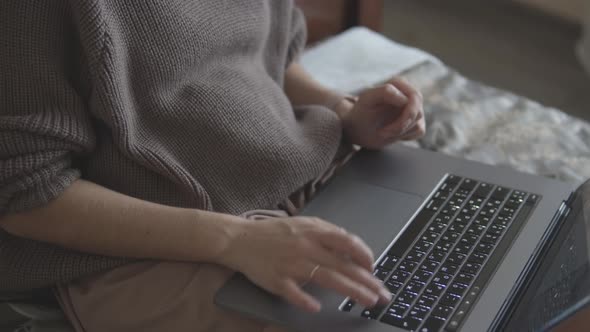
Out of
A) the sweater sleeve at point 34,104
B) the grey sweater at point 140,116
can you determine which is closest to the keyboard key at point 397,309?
the grey sweater at point 140,116

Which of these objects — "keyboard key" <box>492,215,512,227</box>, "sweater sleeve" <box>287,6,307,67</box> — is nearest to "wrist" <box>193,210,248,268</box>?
"keyboard key" <box>492,215,512,227</box>

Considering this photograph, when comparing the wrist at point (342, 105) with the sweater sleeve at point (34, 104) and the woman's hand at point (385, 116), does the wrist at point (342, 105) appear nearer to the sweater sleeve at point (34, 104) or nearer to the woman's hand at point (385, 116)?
the woman's hand at point (385, 116)

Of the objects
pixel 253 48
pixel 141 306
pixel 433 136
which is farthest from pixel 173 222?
pixel 433 136

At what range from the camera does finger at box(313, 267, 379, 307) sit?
0.69 metres

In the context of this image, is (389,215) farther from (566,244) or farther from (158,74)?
(158,74)

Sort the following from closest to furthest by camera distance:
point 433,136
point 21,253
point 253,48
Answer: point 21,253 < point 253,48 < point 433,136

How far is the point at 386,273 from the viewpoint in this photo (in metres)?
0.81

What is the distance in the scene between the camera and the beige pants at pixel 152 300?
0.77 meters

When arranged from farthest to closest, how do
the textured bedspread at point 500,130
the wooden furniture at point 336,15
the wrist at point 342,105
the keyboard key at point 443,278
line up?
the wooden furniture at point 336,15
the textured bedspread at point 500,130
the wrist at point 342,105
the keyboard key at point 443,278

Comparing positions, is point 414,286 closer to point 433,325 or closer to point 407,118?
point 433,325

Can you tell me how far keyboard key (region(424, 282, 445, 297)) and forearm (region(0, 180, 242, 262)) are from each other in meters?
0.20

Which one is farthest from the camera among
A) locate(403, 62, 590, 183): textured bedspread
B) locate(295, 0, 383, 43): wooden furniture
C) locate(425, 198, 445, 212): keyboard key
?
locate(295, 0, 383, 43): wooden furniture

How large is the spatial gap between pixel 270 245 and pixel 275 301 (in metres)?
0.06

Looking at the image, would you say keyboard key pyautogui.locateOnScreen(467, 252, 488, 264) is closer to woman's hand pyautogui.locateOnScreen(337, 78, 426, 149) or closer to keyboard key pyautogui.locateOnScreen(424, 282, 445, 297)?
keyboard key pyautogui.locateOnScreen(424, 282, 445, 297)
